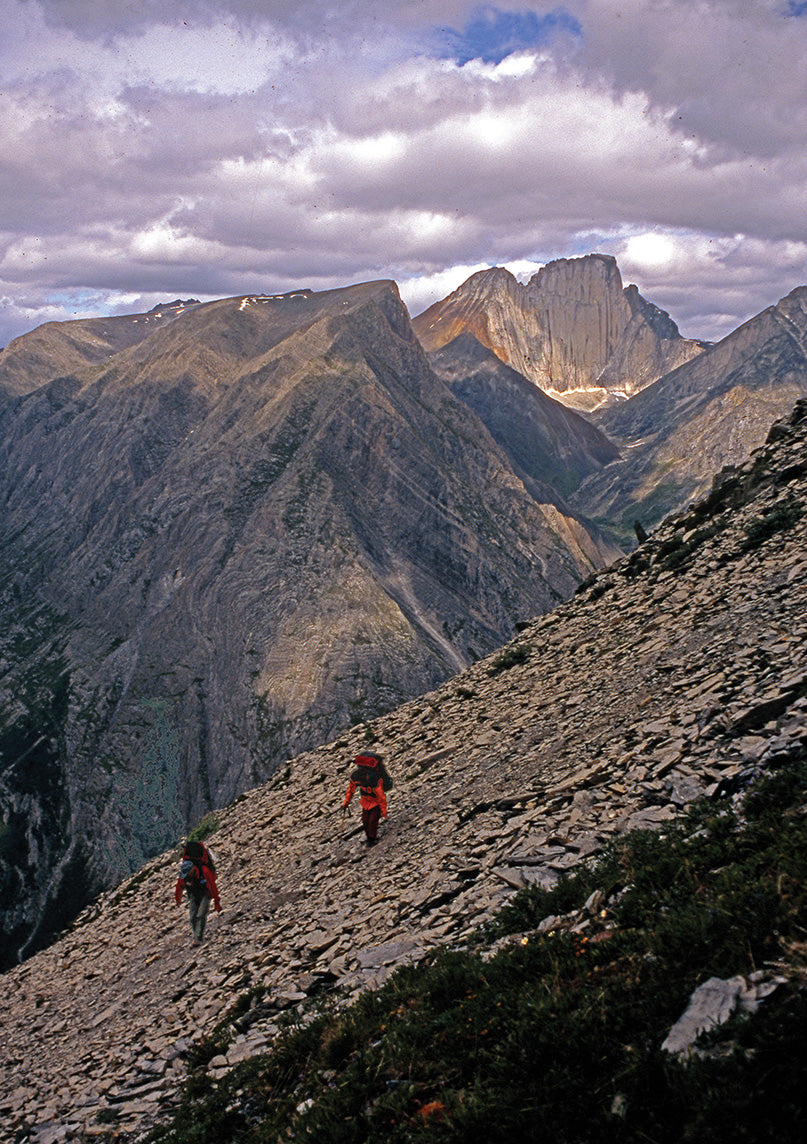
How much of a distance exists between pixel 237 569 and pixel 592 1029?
366 feet

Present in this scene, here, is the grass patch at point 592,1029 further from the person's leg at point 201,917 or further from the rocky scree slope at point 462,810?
the person's leg at point 201,917

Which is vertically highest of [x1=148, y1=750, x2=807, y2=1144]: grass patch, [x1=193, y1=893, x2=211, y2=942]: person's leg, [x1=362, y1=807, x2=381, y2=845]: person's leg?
[x1=148, y1=750, x2=807, y2=1144]: grass patch

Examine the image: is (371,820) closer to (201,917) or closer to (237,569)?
A: (201,917)

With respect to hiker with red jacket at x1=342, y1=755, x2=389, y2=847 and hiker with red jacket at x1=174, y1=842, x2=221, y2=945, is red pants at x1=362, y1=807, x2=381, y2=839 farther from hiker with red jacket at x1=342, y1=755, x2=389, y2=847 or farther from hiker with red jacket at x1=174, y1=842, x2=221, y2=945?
hiker with red jacket at x1=174, y1=842, x2=221, y2=945

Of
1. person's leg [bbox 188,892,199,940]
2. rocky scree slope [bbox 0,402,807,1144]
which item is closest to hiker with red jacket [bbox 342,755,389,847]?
rocky scree slope [bbox 0,402,807,1144]

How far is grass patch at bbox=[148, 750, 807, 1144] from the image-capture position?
478 cm

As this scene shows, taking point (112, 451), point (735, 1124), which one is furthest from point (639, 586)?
point (112, 451)

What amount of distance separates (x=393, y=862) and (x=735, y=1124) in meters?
11.1

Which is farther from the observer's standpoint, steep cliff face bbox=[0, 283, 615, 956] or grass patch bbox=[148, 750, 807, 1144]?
steep cliff face bbox=[0, 283, 615, 956]

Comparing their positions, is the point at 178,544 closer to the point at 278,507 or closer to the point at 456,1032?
the point at 278,507

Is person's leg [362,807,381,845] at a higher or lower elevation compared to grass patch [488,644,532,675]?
lower

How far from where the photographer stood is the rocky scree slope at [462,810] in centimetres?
1088

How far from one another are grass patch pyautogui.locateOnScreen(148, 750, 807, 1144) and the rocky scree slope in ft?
3.35

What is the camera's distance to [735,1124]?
4332 millimetres
